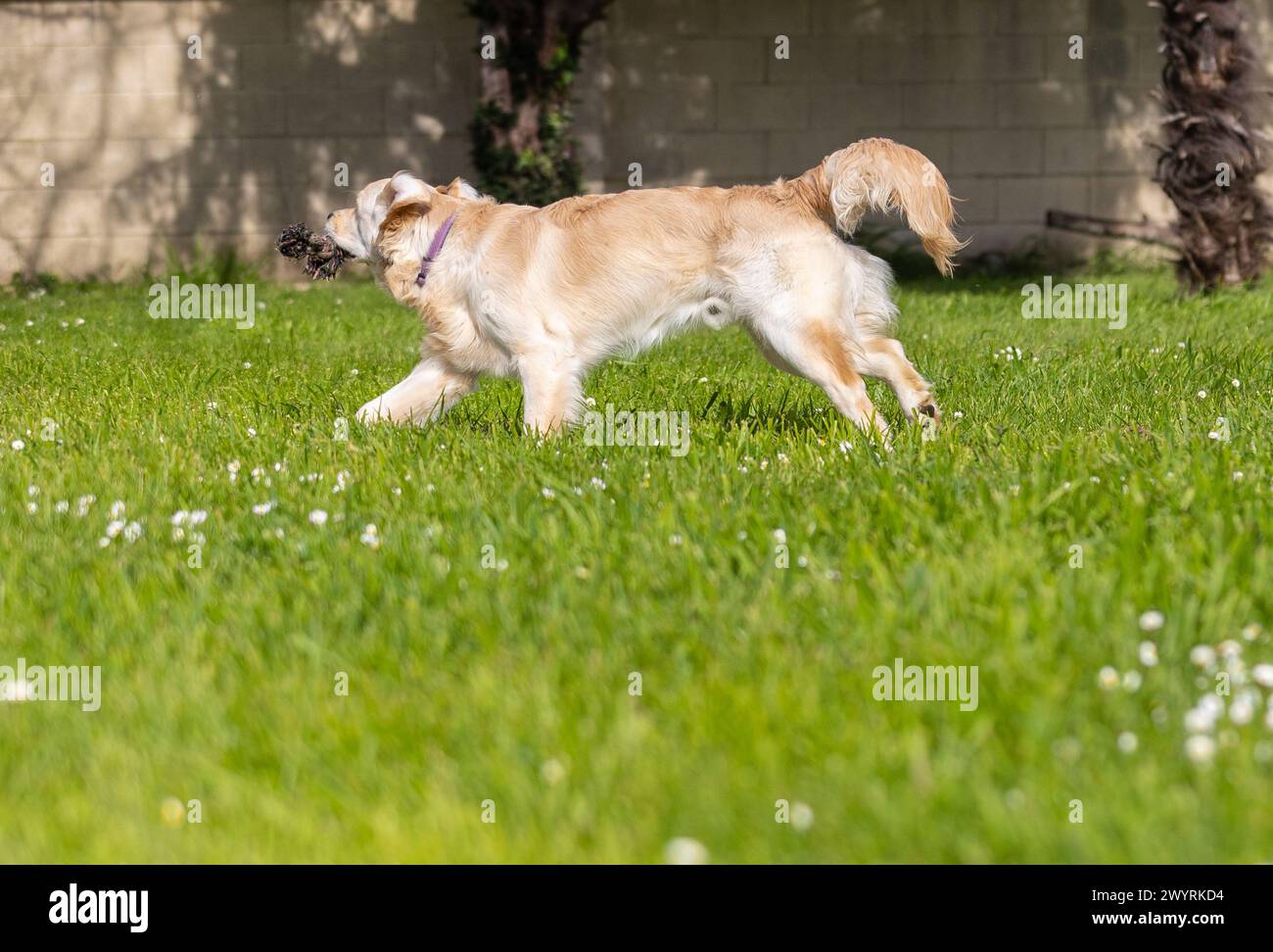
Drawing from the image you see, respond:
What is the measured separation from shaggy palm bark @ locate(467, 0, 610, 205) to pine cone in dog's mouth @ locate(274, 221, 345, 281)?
21.5 feet

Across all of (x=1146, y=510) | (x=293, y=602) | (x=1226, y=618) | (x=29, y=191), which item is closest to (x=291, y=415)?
(x=293, y=602)

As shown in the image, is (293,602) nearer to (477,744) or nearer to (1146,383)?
(477,744)

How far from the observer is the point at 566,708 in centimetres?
258

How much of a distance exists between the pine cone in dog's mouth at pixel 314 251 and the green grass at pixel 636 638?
789 millimetres

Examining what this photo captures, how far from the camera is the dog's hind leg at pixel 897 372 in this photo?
17.2ft

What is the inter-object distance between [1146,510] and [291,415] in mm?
3465

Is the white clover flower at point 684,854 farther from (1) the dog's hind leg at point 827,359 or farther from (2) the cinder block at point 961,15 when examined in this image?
(2) the cinder block at point 961,15

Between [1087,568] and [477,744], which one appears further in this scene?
[1087,568]

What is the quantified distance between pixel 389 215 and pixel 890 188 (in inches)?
74.2

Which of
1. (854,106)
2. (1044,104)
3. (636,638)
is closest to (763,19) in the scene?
(854,106)

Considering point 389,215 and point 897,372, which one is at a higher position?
point 389,215

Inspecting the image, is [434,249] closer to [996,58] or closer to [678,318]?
[678,318]

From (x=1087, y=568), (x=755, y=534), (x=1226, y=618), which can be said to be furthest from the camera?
(x=755, y=534)

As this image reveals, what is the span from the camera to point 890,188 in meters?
4.85
